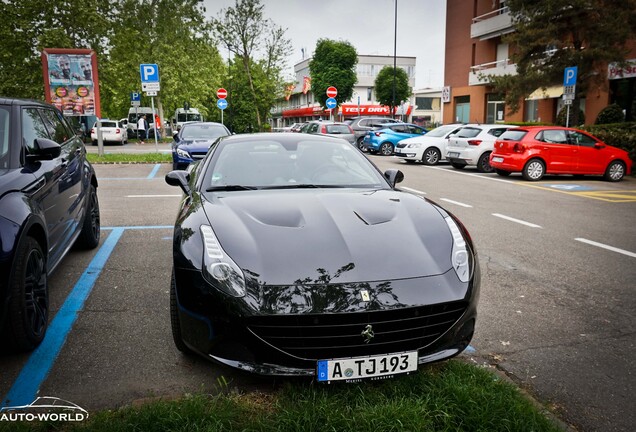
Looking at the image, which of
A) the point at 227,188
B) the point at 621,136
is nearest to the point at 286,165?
the point at 227,188

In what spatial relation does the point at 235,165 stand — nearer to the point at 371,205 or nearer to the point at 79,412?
the point at 371,205

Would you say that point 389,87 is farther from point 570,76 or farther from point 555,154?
point 555,154

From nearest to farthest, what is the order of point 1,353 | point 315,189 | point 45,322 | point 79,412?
point 79,412 → point 1,353 → point 45,322 → point 315,189

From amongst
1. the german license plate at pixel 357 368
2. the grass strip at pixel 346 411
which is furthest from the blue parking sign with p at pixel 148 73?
the german license plate at pixel 357 368

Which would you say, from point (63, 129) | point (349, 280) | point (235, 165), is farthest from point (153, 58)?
point (349, 280)

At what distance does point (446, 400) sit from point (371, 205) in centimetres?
139

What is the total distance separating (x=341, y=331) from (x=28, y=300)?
7.02 feet

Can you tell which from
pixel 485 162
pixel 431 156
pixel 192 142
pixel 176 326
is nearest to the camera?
pixel 176 326

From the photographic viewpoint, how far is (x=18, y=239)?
123 inches

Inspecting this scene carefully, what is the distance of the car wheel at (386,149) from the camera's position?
23.4 m

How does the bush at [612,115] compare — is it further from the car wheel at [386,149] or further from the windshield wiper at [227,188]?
the windshield wiper at [227,188]

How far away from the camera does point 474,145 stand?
1708 centimetres

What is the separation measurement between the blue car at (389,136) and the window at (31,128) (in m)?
19.6

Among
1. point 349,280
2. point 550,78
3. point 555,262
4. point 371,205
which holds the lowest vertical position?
point 555,262
